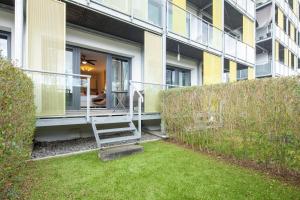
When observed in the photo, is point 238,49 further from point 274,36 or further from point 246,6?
point 274,36

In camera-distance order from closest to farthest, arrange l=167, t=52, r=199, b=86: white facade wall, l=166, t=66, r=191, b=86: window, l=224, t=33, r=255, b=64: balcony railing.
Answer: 1. l=167, t=52, r=199, b=86: white facade wall
2. l=166, t=66, r=191, b=86: window
3. l=224, t=33, r=255, b=64: balcony railing

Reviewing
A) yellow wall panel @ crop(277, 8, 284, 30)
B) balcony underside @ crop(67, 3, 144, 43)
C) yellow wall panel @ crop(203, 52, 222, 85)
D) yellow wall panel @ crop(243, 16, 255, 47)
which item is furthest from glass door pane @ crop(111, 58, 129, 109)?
yellow wall panel @ crop(277, 8, 284, 30)

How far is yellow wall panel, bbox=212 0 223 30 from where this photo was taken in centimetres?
1077

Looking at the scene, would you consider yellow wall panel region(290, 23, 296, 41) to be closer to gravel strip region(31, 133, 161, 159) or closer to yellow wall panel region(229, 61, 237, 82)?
yellow wall panel region(229, 61, 237, 82)

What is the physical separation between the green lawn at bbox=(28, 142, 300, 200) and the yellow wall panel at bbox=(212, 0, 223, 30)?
28.7ft

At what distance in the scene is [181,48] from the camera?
1023cm

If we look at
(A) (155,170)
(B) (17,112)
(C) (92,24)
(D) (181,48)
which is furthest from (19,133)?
(D) (181,48)

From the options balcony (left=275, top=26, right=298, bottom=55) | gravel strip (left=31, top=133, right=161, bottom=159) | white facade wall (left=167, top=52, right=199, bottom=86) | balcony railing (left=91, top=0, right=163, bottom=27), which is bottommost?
gravel strip (left=31, top=133, right=161, bottom=159)

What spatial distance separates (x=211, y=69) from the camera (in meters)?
10.7

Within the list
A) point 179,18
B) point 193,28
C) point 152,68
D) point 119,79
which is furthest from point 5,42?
point 193,28

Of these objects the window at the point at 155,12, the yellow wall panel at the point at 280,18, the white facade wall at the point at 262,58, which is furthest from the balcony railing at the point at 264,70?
the window at the point at 155,12

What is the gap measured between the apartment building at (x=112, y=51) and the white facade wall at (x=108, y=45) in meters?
0.04

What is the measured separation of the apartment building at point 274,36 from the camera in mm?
15773

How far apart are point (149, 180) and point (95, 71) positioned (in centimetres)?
1244
